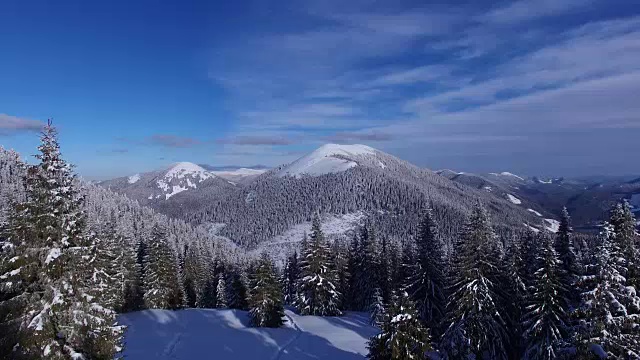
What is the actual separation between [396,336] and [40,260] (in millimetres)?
15356

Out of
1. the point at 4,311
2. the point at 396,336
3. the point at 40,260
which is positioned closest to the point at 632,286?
the point at 396,336

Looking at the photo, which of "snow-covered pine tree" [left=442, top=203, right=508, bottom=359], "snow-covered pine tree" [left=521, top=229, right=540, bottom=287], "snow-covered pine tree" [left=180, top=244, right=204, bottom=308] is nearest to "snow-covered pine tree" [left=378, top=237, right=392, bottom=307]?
"snow-covered pine tree" [left=521, top=229, right=540, bottom=287]

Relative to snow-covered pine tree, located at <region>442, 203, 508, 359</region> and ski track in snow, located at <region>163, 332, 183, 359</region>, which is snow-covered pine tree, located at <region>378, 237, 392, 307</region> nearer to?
snow-covered pine tree, located at <region>442, 203, 508, 359</region>

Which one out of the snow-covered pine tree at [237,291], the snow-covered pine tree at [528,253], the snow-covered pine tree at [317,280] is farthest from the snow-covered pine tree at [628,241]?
the snow-covered pine tree at [237,291]

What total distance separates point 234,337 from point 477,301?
20158 mm

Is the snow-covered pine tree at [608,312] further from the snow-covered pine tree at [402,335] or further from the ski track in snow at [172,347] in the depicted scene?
the ski track in snow at [172,347]

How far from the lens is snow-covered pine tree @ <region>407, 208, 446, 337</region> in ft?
123

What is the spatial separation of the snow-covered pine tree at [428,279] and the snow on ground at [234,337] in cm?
636

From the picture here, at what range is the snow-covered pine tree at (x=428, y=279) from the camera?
37550mm

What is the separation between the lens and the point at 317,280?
48938 millimetres

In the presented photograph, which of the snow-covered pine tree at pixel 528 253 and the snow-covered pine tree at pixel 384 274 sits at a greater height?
the snow-covered pine tree at pixel 528 253

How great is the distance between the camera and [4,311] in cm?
1417

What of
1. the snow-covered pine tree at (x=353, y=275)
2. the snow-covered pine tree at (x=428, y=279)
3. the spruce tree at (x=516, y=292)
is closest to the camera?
the spruce tree at (x=516, y=292)

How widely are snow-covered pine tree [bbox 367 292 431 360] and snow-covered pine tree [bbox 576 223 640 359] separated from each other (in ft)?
22.8
